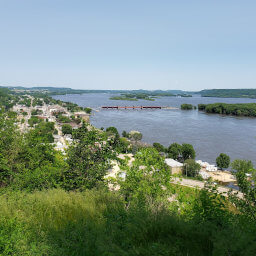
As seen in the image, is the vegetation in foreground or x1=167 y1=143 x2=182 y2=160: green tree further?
x1=167 y1=143 x2=182 y2=160: green tree

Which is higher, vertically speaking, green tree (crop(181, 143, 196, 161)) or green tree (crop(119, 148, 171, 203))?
green tree (crop(119, 148, 171, 203))

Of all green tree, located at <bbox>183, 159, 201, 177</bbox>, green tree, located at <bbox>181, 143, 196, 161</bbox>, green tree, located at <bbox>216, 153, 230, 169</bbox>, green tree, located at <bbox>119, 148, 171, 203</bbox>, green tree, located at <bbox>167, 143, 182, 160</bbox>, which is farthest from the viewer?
green tree, located at <bbox>167, 143, 182, 160</bbox>

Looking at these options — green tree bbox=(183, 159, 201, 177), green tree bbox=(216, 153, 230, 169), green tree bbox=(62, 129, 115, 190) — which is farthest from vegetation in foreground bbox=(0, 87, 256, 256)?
green tree bbox=(216, 153, 230, 169)

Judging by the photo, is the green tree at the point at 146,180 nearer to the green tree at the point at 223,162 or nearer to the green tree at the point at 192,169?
the green tree at the point at 192,169

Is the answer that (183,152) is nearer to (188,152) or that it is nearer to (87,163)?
(188,152)

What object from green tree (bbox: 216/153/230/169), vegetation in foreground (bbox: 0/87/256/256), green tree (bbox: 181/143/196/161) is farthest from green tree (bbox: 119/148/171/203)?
green tree (bbox: 181/143/196/161)

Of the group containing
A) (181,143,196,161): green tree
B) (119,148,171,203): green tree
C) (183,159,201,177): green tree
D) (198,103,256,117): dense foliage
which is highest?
(198,103,256,117): dense foliage

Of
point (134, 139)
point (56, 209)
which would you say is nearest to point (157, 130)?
point (134, 139)

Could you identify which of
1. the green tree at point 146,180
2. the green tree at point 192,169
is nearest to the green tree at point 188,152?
the green tree at point 192,169

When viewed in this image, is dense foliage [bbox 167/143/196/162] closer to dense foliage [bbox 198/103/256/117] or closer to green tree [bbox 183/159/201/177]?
green tree [bbox 183/159/201/177]

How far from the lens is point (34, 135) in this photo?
6.87m

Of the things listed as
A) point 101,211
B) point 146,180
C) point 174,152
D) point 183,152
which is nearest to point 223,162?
point 183,152

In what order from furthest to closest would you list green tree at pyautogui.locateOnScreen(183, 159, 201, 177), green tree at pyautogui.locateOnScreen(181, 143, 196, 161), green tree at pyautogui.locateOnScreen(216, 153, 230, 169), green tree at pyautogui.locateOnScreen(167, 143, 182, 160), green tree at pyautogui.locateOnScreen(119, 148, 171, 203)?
green tree at pyautogui.locateOnScreen(167, 143, 182, 160), green tree at pyautogui.locateOnScreen(181, 143, 196, 161), green tree at pyautogui.locateOnScreen(216, 153, 230, 169), green tree at pyautogui.locateOnScreen(183, 159, 201, 177), green tree at pyautogui.locateOnScreen(119, 148, 171, 203)

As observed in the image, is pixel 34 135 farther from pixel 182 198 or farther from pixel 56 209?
pixel 182 198
